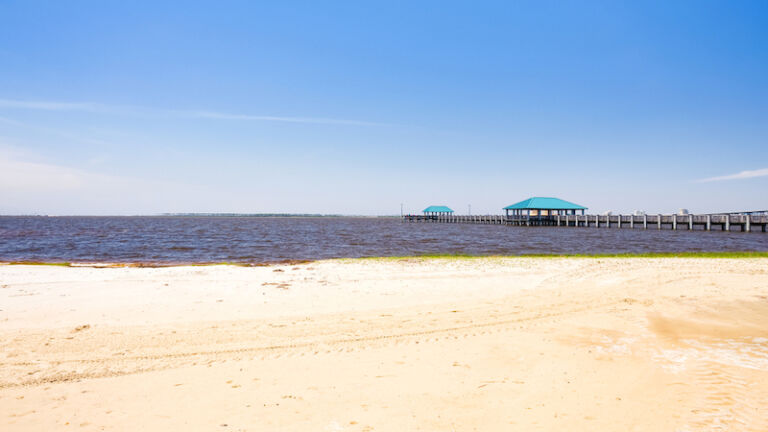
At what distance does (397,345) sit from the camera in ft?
20.9

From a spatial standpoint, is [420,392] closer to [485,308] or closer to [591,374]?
[591,374]

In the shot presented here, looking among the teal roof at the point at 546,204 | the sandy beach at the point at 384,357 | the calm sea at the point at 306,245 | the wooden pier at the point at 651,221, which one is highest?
the teal roof at the point at 546,204

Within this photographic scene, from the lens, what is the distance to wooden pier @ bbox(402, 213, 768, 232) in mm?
47375

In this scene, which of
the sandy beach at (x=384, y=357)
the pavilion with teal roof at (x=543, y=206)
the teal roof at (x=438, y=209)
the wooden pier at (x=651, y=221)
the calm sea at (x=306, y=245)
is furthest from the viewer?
the teal roof at (x=438, y=209)

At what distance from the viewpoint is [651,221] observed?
57.8 m

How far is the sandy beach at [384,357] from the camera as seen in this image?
4.15 metres

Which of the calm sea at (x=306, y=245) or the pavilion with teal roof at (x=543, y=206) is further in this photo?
the pavilion with teal roof at (x=543, y=206)

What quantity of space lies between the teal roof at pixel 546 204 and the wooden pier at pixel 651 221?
215 centimetres

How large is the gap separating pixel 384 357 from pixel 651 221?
64.9m

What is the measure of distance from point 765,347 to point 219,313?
9.66 m

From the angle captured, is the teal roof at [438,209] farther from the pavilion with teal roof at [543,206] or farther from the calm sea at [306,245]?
the calm sea at [306,245]

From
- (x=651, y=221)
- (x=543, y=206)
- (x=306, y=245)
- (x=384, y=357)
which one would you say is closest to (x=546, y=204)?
(x=543, y=206)

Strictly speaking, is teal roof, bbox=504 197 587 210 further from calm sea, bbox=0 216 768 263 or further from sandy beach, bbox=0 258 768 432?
sandy beach, bbox=0 258 768 432

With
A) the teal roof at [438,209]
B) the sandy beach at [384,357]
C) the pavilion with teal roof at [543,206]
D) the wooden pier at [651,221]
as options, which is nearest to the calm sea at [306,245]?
the wooden pier at [651,221]
